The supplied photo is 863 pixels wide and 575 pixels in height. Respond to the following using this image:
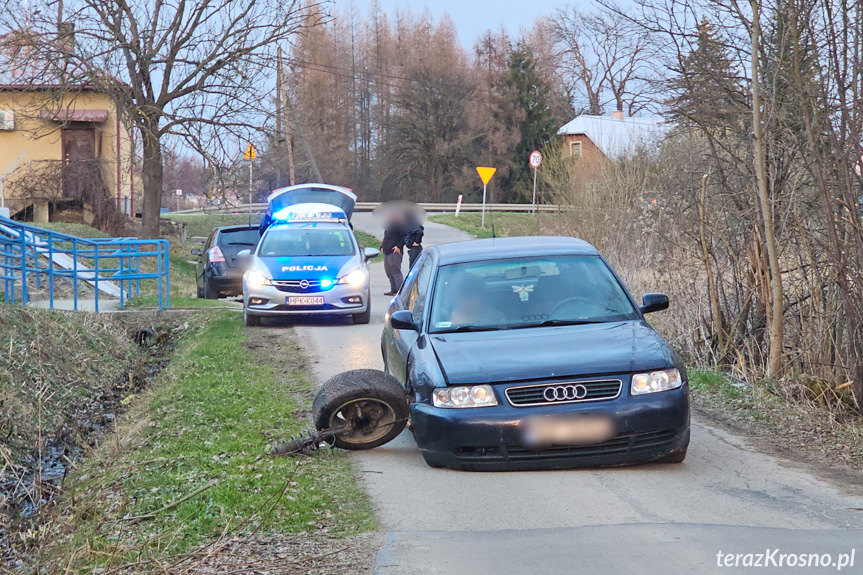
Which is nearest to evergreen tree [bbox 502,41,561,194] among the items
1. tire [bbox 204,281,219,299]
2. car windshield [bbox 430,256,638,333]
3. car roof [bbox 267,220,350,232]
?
tire [bbox 204,281,219,299]

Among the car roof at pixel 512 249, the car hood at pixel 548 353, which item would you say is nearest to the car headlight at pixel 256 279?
the car roof at pixel 512 249

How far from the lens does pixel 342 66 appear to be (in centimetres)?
7862

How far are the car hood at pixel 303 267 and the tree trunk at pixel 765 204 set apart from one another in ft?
24.7

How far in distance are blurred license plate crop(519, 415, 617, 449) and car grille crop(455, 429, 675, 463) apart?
55mm

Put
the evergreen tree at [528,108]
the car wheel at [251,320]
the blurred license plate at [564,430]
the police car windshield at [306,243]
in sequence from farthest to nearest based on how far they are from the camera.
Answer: the evergreen tree at [528,108] → the police car windshield at [306,243] → the car wheel at [251,320] → the blurred license plate at [564,430]

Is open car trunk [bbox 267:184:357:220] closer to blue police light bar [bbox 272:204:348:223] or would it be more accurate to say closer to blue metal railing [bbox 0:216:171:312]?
blue police light bar [bbox 272:204:348:223]

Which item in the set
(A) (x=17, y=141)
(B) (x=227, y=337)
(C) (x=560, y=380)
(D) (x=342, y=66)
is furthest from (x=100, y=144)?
(D) (x=342, y=66)

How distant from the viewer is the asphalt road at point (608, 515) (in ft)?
15.1

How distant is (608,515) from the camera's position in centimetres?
534

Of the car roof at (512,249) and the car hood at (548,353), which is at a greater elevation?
the car roof at (512,249)

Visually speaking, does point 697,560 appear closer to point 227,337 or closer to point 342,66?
point 227,337

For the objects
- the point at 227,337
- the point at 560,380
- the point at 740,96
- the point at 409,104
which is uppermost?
the point at 409,104

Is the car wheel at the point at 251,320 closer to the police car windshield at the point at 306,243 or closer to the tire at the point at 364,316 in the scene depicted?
the police car windshield at the point at 306,243

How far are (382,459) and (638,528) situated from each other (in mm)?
2309
